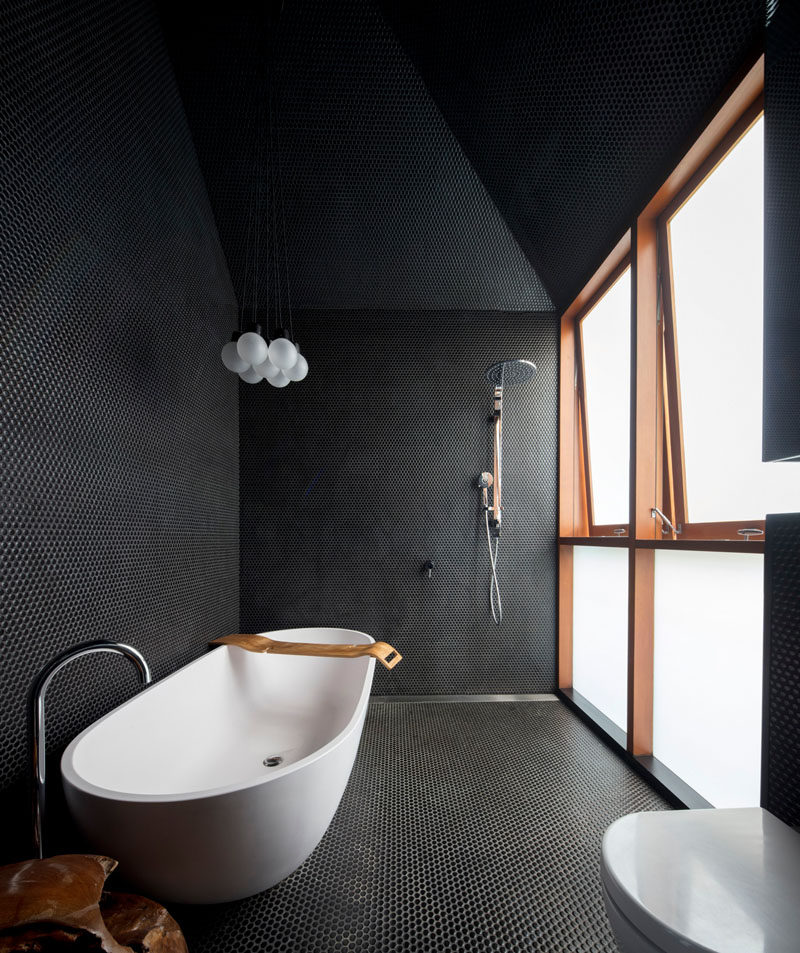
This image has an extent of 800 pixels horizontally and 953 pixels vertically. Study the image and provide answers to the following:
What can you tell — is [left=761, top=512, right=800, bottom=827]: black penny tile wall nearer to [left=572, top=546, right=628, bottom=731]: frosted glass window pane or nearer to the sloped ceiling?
[left=572, top=546, right=628, bottom=731]: frosted glass window pane

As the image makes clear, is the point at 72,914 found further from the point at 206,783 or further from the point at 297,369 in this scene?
the point at 297,369

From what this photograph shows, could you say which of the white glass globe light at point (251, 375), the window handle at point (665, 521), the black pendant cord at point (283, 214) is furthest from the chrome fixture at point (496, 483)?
the white glass globe light at point (251, 375)

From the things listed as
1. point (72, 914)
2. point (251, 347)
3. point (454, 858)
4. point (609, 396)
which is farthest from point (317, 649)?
point (609, 396)

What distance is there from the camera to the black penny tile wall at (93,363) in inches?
48.6

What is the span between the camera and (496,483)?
2.99m

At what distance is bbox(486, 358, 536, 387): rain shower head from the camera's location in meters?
2.72

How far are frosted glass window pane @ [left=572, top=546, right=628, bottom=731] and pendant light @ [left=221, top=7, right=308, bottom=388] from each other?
2.02m

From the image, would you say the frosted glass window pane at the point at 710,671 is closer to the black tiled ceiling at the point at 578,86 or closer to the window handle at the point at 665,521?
the window handle at the point at 665,521

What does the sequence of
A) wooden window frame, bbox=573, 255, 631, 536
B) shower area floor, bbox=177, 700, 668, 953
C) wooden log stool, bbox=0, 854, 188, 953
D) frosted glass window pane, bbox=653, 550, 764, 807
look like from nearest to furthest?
wooden log stool, bbox=0, 854, 188, 953, shower area floor, bbox=177, 700, 668, 953, frosted glass window pane, bbox=653, 550, 764, 807, wooden window frame, bbox=573, 255, 631, 536

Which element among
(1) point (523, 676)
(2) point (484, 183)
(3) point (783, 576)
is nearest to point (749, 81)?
(2) point (484, 183)

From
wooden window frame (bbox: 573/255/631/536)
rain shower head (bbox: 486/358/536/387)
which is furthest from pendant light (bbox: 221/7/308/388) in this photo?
wooden window frame (bbox: 573/255/631/536)

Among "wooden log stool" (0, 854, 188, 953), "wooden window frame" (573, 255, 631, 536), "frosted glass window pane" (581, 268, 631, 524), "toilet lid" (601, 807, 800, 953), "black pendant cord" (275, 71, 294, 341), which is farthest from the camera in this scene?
"wooden window frame" (573, 255, 631, 536)

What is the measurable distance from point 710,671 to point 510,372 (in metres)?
1.88

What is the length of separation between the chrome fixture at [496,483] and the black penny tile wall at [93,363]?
178cm
